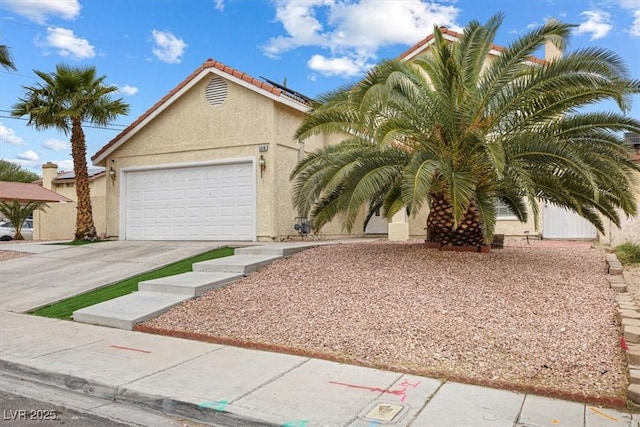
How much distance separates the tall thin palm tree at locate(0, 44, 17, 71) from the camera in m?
17.7

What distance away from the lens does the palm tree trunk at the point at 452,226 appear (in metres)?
9.73

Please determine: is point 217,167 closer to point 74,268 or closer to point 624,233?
point 74,268

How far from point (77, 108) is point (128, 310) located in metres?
10.7

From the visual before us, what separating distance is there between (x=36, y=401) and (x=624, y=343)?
20.1 ft

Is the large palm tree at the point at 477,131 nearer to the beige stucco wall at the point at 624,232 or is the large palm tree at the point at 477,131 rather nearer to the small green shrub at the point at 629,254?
the small green shrub at the point at 629,254

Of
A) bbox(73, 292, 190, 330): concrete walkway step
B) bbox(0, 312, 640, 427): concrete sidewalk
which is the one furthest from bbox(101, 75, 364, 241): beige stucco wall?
bbox(0, 312, 640, 427): concrete sidewalk

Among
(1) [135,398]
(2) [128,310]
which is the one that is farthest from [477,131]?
(1) [135,398]

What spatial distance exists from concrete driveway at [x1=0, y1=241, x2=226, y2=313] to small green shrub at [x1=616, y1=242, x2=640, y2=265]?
393 inches

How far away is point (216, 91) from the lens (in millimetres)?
15172

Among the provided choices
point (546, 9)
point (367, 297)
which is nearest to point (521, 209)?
point (546, 9)

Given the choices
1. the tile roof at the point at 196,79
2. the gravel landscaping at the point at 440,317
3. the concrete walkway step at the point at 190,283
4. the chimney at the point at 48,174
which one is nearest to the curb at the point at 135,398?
the gravel landscaping at the point at 440,317

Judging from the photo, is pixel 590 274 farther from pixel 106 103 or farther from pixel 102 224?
pixel 102 224

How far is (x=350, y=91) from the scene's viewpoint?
31.0 ft

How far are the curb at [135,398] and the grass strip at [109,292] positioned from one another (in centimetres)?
269
